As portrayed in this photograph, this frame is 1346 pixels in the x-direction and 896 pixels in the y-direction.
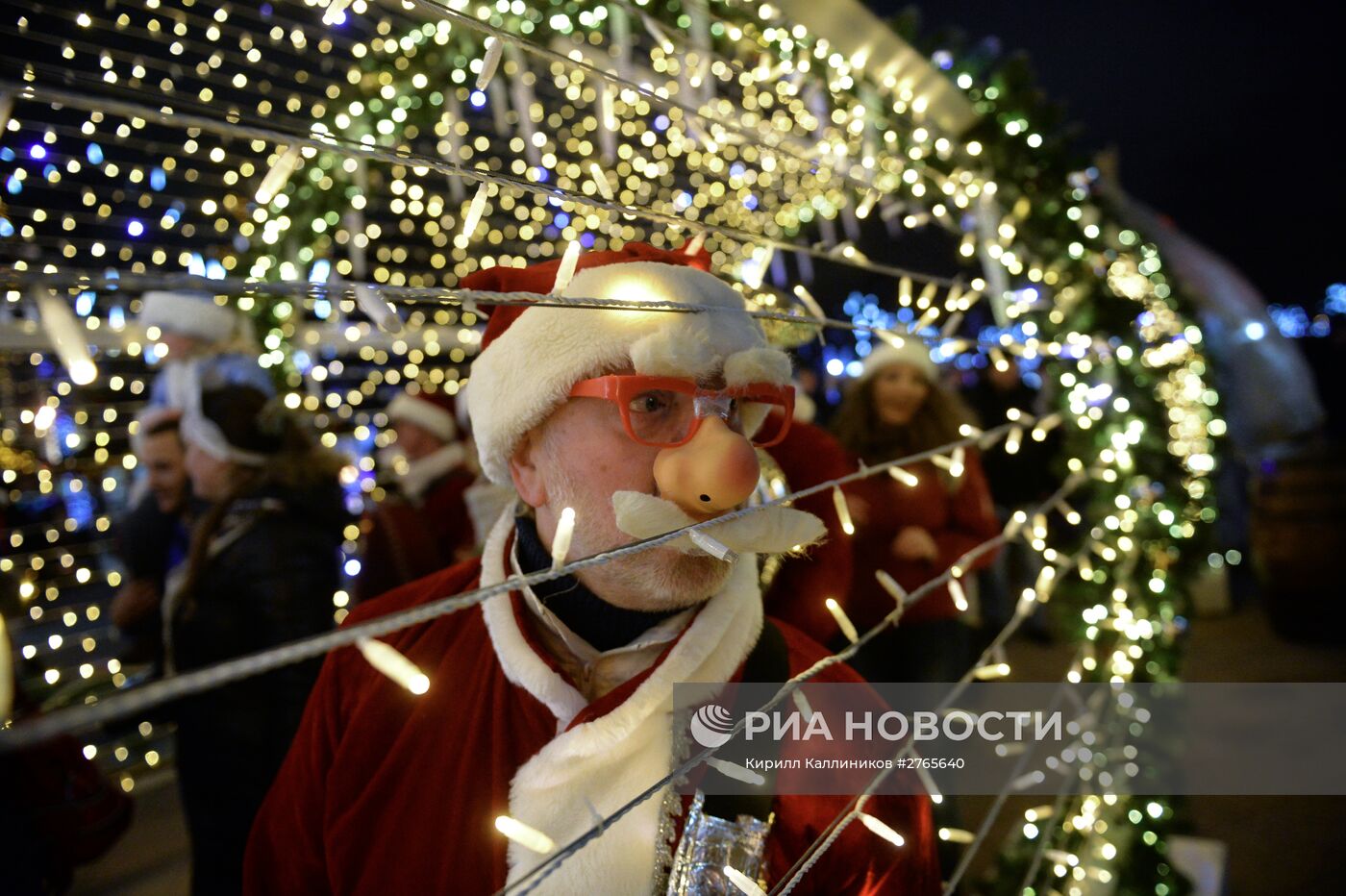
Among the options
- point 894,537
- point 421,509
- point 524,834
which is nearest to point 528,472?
point 524,834

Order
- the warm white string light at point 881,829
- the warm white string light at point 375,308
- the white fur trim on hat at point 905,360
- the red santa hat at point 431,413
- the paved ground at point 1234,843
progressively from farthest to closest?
1. the red santa hat at point 431,413
2. the white fur trim on hat at point 905,360
3. the paved ground at point 1234,843
4. the warm white string light at point 881,829
5. the warm white string light at point 375,308

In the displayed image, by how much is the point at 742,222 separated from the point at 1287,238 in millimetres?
10137

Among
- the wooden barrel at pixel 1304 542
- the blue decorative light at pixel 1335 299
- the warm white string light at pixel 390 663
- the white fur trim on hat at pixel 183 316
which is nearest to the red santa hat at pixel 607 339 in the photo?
the warm white string light at pixel 390 663

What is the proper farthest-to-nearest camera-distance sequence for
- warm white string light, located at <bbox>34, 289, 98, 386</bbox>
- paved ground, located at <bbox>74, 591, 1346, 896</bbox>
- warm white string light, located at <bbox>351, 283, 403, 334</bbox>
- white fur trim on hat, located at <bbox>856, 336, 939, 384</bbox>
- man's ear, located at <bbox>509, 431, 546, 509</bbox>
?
white fur trim on hat, located at <bbox>856, 336, 939, 384</bbox> < paved ground, located at <bbox>74, 591, 1346, 896</bbox> < man's ear, located at <bbox>509, 431, 546, 509</bbox> < warm white string light, located at <bbox>351, 283, 403, 334</bbox> < warm white string light, located at <bbox>34, 289, 98, 386</bbox>

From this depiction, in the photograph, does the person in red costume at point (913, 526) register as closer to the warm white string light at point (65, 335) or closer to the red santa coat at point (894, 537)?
the red santa coat at point (894, 537)

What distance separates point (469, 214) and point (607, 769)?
742mm

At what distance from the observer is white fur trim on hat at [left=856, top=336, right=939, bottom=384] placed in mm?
3193

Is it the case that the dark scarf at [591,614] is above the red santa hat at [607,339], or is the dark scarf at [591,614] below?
below

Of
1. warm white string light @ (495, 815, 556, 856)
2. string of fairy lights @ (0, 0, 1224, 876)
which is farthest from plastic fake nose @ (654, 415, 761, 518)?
warm white string light @ (495, 815, 556, 856)

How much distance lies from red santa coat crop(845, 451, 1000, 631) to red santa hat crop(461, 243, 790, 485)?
1726mm

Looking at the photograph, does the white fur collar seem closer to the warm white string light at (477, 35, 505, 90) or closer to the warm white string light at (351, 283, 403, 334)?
the warm white string light at (351, 283, 403, 334)

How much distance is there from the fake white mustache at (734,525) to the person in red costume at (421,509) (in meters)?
2.08

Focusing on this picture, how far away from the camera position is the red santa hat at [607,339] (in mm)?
1142

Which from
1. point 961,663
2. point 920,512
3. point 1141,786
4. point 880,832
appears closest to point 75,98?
point 880,832
